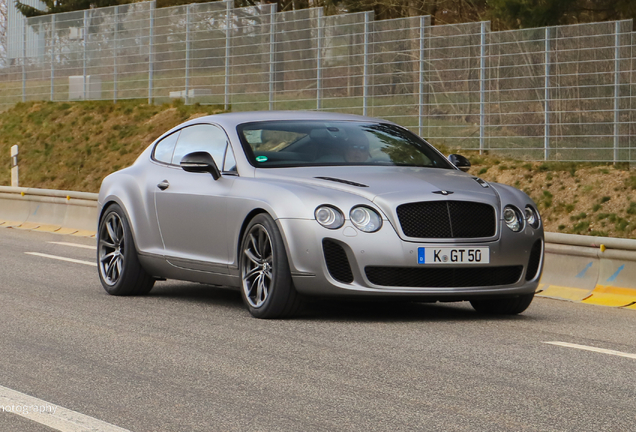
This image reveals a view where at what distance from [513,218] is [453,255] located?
64 centimetres

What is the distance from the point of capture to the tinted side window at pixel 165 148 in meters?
9.69

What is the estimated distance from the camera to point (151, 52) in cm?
2764

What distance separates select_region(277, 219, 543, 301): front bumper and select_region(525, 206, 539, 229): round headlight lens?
44 cm

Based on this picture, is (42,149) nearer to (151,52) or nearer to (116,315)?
(151,52)

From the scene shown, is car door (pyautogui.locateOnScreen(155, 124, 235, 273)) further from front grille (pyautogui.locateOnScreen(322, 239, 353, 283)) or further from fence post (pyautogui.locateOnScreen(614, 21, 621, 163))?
fence post (pyautogui.locateOnScreen(614, 21, 621, 163))

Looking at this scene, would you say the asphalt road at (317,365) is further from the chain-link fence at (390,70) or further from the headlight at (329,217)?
the chain-link fence at (390,70)

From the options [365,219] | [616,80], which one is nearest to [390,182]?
[365,219]

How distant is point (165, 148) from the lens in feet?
32.2

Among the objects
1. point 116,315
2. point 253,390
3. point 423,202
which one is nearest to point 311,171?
point 423,202

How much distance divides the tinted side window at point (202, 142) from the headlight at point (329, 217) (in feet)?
4.83

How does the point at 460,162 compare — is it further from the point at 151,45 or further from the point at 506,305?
the point at 151,45

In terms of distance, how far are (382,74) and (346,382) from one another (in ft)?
50.4

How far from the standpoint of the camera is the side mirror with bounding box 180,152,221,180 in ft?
28.5

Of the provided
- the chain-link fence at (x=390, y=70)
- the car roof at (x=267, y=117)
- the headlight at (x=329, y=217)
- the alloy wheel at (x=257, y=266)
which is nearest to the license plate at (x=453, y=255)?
the headlight at (x=329, y=217)
